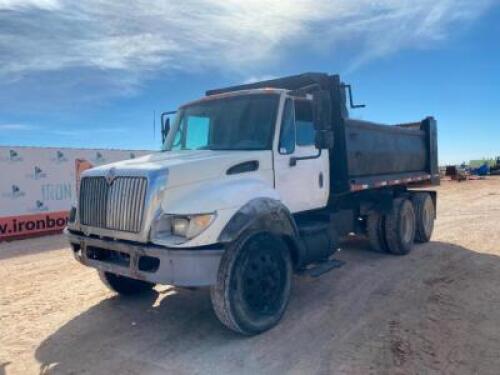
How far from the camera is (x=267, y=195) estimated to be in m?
5.06

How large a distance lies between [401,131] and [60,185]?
10.8 m

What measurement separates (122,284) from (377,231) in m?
5.17

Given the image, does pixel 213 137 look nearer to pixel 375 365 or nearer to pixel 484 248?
pixel 375 365

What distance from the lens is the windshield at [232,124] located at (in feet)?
17.9

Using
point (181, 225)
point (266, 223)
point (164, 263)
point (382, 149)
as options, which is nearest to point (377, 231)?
point (382, 149)

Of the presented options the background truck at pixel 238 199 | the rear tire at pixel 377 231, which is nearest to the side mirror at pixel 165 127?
the background truck at pixel 238 199

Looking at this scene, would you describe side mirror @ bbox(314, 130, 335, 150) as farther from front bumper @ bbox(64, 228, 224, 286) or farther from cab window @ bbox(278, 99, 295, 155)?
front bumper @ bbox(64, 228, 224, 286)

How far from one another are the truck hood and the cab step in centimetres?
159

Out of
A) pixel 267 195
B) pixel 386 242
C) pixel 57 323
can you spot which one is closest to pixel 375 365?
pixel 267 195

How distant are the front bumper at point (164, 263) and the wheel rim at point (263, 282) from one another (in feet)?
1.74

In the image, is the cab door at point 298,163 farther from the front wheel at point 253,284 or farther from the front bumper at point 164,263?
the front bumper at point 164,263

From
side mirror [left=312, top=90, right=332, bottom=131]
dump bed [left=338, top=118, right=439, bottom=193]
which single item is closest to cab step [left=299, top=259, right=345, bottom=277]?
dump bed [left=338, top=118, right=439, bottom=193]

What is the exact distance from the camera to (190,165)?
15.0 ft

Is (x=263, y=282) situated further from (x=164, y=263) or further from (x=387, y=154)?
(x=387, y=154)
